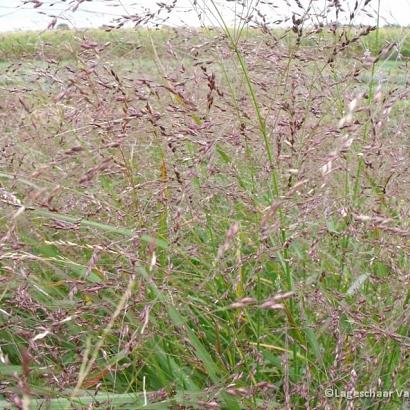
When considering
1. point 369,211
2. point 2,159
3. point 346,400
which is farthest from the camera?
point 2,159

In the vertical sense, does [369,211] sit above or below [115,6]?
below

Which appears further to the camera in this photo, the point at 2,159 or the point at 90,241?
the point at 2,159

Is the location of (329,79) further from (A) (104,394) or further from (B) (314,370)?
(A) (104,394)

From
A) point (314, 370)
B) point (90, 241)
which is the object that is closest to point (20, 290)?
point (90, 241)

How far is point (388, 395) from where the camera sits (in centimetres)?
128

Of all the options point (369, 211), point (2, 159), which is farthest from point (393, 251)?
point (2, 159)

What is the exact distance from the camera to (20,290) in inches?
54.5

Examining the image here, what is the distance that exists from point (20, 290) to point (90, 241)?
1.21ft

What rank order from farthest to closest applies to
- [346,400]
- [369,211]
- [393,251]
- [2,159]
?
[2,159], [369,211], [393,251], [346,400]

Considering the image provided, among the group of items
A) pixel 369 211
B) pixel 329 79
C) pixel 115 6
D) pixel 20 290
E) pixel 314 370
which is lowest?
pixel 314 370

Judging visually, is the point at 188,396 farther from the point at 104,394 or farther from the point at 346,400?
the point at 346,400

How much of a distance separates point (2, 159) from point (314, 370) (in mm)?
1279

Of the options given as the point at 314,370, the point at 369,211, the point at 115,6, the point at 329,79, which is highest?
the point at 115,6

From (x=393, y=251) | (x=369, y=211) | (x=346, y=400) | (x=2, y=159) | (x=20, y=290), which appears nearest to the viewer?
(x=346, y=400)
